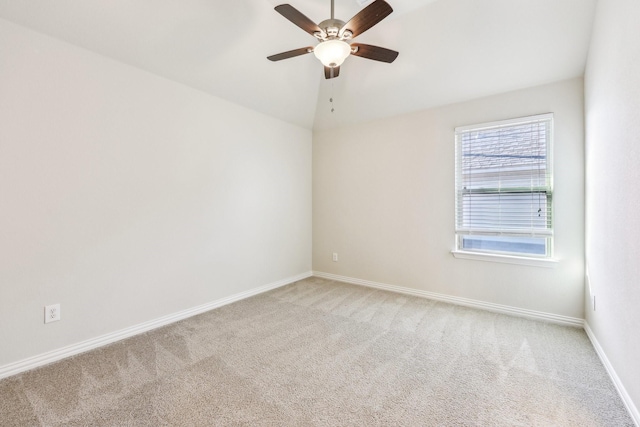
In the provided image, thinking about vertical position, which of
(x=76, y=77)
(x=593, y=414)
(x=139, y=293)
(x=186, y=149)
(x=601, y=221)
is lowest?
(x=593, y=414)

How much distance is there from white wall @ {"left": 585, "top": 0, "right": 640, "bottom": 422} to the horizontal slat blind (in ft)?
1.48

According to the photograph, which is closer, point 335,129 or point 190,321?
point 190,321

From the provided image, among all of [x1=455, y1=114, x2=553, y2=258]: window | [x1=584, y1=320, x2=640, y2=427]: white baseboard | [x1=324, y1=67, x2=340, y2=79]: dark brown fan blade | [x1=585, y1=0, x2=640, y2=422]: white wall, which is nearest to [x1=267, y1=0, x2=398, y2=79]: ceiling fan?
[x1=324, y1=67, x2=340, y2=79]: dark brown fan blade

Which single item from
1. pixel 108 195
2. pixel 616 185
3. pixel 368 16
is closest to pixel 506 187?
pixel 616 185

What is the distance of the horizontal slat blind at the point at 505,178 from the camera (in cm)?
277

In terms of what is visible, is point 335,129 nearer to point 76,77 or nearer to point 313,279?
point 313,279

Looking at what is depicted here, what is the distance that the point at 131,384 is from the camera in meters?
1.78

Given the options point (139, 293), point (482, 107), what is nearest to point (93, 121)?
point (139, 293)

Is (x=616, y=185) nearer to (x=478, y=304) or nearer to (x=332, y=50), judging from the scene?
(x=478, y=304)

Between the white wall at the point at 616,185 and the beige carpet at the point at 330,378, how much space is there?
1.08 feet

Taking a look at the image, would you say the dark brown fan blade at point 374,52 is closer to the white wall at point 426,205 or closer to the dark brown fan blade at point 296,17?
the dark brown fan blade at point 296,17

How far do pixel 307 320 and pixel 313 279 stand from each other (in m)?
1.49

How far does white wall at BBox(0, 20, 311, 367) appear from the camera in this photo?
192 centimetres

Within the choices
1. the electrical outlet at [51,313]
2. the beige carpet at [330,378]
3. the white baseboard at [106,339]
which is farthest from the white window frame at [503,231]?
the electrical outlet at [51,313]
